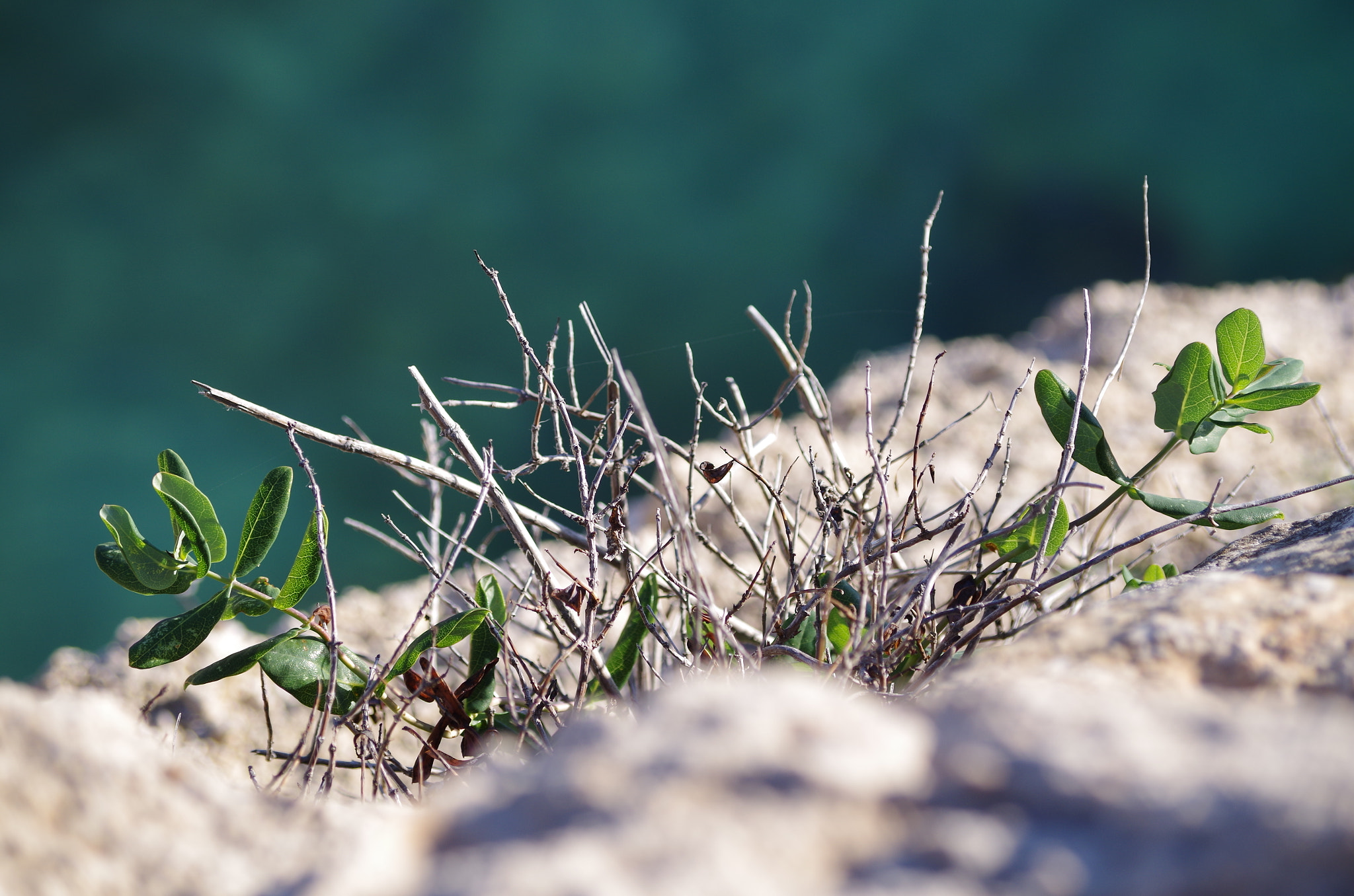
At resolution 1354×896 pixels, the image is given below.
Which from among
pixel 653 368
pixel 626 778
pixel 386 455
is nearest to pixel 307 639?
pixel 386 455

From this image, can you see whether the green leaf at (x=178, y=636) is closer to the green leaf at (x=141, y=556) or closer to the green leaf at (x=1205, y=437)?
the green leaf at (x=141, y=556)

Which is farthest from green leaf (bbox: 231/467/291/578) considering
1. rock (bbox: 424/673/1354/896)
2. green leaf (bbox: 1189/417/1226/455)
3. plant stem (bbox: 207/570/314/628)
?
green leaf (bbox: 1189/417/1226/455)

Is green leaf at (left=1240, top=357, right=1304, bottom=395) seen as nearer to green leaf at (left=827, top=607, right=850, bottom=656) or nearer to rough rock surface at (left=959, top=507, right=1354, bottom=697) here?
rough rock surface at (left=959, top=507, right=1354, bottom=697)

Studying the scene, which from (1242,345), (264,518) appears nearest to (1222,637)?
(1242,345)

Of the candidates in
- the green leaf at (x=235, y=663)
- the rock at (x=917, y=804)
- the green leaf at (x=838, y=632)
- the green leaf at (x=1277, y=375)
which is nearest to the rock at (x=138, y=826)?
the rock at (x=917, y=804)

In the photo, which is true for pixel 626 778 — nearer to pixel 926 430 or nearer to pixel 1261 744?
pixel 1261 744

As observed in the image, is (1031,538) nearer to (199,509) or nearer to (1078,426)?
(1078,426)
